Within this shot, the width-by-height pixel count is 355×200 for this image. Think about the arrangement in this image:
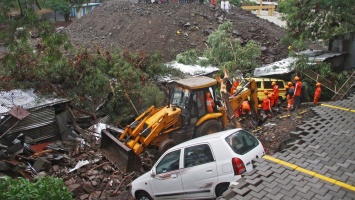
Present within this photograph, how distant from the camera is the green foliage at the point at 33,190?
6.26 metres

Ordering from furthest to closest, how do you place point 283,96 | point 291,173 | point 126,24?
point 126,24
point 283,96
point 291,173

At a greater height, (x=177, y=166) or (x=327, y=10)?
(x=327, y=10)

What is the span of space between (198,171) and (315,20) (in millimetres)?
14673

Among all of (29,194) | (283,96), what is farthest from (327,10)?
(29,194)

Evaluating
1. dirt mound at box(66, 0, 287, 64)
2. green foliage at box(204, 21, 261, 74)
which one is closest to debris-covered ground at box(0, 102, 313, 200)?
green foliage at box(204, 21, 261, 74)

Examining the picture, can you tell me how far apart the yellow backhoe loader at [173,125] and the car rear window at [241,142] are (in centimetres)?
322

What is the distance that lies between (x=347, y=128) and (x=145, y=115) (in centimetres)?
588

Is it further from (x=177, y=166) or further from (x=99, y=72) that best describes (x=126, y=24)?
(x=177, y=166)

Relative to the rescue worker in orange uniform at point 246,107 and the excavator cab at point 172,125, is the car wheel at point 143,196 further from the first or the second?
the rescue worker in orange uniform at point 246,107

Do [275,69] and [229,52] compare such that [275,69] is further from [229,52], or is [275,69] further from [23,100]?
[23,100]

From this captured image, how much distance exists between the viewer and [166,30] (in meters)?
25.6

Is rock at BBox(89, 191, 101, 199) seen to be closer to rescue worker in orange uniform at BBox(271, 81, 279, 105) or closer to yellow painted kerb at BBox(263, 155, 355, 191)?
yellow painted kerb at BBox(263, 155, 355, 191)

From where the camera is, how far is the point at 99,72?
1336 cm

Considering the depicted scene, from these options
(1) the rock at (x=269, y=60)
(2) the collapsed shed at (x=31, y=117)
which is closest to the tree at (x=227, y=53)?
(1) the rock at (x=269, y=60)
